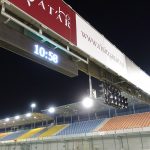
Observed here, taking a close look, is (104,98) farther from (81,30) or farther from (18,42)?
(18,42)

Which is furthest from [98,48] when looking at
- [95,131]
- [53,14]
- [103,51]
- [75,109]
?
[75,109]

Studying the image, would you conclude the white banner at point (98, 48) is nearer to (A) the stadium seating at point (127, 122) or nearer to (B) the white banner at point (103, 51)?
(B) the white banner at point (103, 51)

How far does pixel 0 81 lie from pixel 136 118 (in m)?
26.1

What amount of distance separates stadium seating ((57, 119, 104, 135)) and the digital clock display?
2407 cm

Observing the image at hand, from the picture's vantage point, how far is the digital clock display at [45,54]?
17.1 feet

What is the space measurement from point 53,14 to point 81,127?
26.9 m

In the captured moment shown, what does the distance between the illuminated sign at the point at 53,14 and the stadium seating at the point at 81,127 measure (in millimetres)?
23884

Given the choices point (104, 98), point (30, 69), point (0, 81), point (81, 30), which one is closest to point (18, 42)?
point (81, 30)

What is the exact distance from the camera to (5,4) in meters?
4.53

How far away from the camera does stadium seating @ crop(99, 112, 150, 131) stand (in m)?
25.1

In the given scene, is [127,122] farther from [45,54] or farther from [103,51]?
[45,54]

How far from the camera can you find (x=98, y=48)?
7.54 m

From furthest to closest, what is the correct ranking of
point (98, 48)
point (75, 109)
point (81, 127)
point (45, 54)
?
point (75, 109) < point (81, 127) < point (98, 48) < point (45, 54)

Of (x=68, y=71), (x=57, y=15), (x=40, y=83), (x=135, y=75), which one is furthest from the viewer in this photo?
(x=40, y=83)
